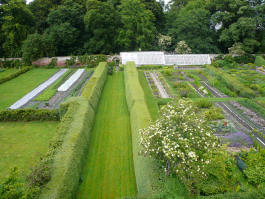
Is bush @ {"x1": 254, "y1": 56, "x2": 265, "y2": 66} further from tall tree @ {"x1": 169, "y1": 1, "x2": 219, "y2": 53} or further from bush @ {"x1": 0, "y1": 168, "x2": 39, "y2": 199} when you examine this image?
bush @ {"x1": 0, "y1": 168, "x2": 39, "y2": 199}

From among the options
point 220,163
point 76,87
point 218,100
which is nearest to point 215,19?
point 218,100

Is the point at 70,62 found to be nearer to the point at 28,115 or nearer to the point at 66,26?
the point at 66,26

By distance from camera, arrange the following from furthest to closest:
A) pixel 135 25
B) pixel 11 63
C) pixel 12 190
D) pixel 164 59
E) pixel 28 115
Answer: pixel 135 25 < pixel 164 59 < pixel 11 63 < pixel 28 115 < pixel 12 190

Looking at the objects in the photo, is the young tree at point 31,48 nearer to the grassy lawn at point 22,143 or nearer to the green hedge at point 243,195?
the grassy lawn at point 22,143

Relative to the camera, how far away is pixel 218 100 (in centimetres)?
2430

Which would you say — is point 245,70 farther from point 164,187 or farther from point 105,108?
point 164,187

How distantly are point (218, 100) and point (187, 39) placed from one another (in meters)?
27.0

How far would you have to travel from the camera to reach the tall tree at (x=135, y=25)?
4475 centimetres

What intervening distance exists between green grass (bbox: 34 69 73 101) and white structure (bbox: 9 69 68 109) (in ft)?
2.44

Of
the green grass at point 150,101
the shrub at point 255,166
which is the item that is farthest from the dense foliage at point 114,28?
the shrub at point 255,166

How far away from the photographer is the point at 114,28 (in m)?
47.2

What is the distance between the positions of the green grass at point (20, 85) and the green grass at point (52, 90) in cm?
261

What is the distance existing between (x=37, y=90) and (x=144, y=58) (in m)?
20.9

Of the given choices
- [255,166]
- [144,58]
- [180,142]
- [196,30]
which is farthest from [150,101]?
[196,30]
